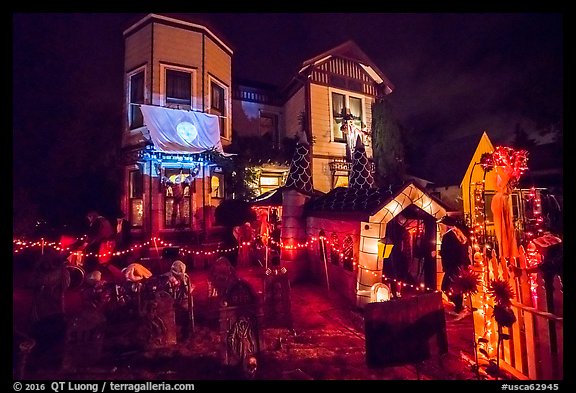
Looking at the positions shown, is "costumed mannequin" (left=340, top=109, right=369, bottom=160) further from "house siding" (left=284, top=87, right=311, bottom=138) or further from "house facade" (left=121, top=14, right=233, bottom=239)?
"house facade" (left=121, top=14, right=233, bottom=239)

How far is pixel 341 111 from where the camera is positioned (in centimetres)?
1642

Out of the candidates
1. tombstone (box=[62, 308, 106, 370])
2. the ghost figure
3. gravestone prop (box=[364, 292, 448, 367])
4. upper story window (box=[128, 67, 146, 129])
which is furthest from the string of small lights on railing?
upper story window (box=[128, 67, 146, 129])

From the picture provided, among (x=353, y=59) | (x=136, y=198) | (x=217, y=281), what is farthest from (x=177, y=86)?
(x=353, y=59)

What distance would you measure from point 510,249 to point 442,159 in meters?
18.9

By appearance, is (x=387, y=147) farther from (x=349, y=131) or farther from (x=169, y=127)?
(x=169, y=127)

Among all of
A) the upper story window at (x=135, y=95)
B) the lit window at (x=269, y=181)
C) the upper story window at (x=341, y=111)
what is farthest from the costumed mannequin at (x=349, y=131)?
the upper story window at (x=135, y=95)

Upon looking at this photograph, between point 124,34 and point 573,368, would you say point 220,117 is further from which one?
point 573,368

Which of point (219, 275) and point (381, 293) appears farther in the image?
point (219, 275)

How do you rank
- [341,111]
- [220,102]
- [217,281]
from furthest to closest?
[341,111] → [220,102] → [217,281]

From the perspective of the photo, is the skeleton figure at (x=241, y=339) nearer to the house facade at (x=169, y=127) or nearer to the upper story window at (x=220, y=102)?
the house facade at (x=169, y=127)

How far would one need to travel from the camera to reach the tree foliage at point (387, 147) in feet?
53.8

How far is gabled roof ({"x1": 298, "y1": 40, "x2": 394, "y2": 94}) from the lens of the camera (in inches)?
599

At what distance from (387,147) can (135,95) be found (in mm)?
13451

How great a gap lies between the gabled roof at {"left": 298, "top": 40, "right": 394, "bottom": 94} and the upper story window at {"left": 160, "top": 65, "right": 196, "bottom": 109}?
592 cm
